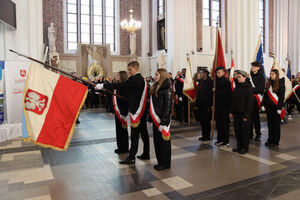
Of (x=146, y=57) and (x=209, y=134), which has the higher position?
(x=146, y=57)

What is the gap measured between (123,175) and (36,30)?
7280mm

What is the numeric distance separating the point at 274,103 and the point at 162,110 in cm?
287

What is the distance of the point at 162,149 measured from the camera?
411 centimetres

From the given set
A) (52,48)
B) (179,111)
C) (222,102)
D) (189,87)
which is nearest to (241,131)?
(222,102)

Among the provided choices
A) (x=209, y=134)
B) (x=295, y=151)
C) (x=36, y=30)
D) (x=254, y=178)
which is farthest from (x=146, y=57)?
(x=254, y=178)

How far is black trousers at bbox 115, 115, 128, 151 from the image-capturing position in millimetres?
4961

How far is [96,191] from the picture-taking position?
333cm

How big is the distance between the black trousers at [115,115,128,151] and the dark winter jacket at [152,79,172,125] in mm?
A: 1172

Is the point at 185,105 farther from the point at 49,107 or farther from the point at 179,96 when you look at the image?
the point at 49,107

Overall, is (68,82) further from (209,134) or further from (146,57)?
(146,57)

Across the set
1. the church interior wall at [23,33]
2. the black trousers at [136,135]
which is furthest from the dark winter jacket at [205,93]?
the church interior wall at [23,33]

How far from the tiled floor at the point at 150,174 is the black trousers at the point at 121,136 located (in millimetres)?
245

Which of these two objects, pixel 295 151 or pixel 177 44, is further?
pixel 177 44

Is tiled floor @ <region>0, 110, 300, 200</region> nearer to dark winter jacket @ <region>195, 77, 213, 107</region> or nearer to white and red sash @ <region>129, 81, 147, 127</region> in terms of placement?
white and red sash @ <region>129, 81, 147, 127</region>
